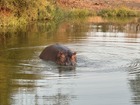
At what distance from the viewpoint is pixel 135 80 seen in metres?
12.9

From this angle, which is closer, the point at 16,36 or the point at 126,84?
the point at 126,84

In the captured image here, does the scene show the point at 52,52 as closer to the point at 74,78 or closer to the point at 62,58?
the point at 62,58

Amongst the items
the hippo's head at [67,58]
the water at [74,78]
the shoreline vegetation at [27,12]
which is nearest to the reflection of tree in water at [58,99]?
the water at [74,78]

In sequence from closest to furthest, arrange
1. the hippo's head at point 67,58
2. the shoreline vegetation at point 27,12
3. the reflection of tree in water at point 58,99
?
the reflection of tree in water at point 58,99, the hippo's head at point 67,58, the shoreline vegetation at point 27,12

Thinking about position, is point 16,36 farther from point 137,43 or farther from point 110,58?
point 110,58

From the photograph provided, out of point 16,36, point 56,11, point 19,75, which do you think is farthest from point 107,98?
point 56,11

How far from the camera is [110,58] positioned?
55.8ft

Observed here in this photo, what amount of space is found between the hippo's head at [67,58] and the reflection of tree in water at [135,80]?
2.10 metres

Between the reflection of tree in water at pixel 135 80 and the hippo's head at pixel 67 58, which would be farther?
the hippo's head at pixel 67 58

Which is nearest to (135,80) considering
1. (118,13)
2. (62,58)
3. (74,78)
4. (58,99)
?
(74,78)

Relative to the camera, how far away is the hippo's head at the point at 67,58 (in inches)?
606

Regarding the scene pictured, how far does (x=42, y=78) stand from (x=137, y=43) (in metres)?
10.3

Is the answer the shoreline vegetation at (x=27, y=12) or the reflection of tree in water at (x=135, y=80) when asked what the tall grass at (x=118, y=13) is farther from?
the reflection of tree in water at (x=135, y=80)

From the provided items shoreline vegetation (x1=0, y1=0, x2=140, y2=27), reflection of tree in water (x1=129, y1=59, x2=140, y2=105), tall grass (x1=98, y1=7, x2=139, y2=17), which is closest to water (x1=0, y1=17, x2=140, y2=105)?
reflection of tree in water (x1=129, y1=59, x2=140, y2=105)
